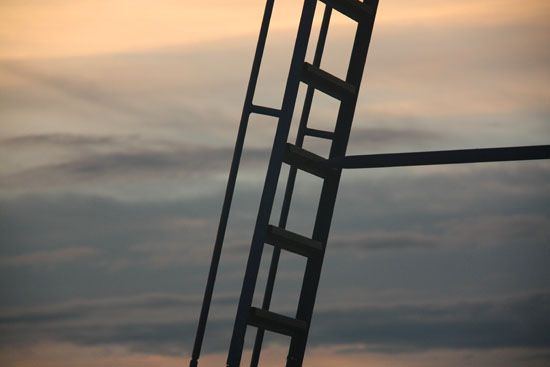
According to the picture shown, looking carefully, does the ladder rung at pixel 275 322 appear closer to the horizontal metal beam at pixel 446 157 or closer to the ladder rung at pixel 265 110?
the horizontal metal beam at pixel 446 157

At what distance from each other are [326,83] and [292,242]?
118 cm

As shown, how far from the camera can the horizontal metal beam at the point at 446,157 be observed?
6.99 metres

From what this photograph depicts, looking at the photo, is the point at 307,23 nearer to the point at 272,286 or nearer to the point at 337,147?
the point at 337,147

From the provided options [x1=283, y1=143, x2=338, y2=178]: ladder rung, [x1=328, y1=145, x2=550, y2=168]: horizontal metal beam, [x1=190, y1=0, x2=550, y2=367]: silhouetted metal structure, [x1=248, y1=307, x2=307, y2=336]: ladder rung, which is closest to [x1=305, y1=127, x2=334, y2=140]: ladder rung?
[x1=190, y1=0, x2=550, y2=367]: silhouetted metal structure

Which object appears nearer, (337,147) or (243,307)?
(243,307)

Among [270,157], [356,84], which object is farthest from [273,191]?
[356,84]

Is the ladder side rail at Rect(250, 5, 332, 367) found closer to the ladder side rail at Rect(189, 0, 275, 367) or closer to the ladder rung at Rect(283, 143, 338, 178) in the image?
the ladder rung at Rect(283, 143, 338, 178)

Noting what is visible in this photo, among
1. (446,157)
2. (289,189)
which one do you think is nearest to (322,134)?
(289,189)

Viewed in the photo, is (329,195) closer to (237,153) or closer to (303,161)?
(303,161)

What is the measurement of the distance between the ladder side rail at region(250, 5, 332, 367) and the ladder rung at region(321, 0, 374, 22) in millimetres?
113

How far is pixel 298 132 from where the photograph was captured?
27.2 feet

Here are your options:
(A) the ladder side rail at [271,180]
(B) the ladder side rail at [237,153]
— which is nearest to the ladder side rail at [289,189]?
(A) the ladder side rail at [271,180]

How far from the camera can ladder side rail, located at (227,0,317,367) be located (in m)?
7.60

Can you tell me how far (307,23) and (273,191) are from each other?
1190 millimetres
